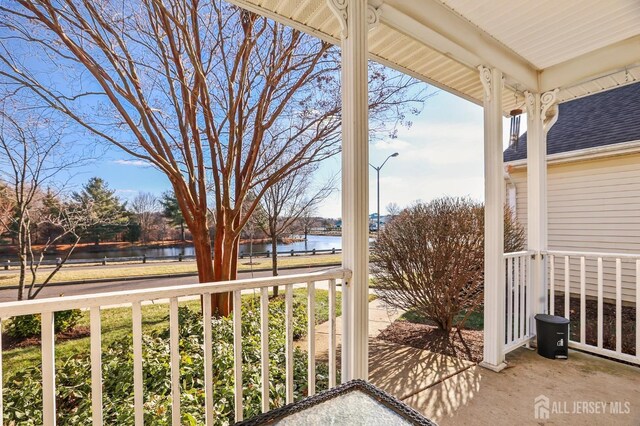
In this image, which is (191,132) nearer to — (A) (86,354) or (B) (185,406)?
(A) (86,354)

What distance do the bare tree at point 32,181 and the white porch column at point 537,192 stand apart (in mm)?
5278

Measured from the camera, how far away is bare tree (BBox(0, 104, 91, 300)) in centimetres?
315

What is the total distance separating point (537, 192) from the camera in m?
3.25

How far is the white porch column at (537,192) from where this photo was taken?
10.7ft

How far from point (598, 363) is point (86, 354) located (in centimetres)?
504

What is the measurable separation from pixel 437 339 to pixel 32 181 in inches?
198

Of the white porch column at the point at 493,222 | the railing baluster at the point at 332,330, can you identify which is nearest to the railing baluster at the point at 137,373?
the railing baluster at the point at 332,330

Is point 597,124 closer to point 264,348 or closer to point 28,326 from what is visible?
point 264,348

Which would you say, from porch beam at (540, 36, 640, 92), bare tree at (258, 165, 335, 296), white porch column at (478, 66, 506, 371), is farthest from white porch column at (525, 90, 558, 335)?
bare tree at (258, 165, 335, 296)

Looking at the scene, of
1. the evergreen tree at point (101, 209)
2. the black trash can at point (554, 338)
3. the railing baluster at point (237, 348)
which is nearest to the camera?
the railing baluster at point (237, 348)

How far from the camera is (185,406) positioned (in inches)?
73.2

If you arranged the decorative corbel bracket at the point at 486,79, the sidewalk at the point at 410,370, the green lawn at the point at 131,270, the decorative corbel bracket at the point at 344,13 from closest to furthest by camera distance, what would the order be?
the decorative corbel bracket at the point at 344,13 < the sidewalk at the point at 410,370 < the decorative corbel bracket at the point at 486,79 < the green lawn at the point at 131,270

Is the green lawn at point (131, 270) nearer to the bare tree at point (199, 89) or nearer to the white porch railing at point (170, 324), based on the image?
the white porch railing at point (170, 324)

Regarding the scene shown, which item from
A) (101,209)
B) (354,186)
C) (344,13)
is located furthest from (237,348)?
(101,209)
